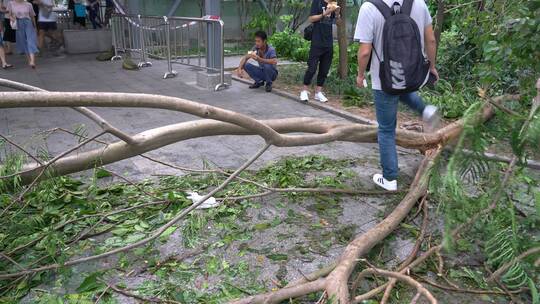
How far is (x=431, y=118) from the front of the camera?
400cm

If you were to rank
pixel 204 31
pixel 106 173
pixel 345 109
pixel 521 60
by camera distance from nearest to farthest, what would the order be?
pixel 521 60 → pixel 106 173 → pixel 345 109 → pixel 204 31

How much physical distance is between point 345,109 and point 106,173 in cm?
388

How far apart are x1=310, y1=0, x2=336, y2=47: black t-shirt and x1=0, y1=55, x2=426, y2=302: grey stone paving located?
104cm

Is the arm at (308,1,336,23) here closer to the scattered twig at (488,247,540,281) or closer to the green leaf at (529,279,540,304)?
the scattered twig at (488,247,540,281)

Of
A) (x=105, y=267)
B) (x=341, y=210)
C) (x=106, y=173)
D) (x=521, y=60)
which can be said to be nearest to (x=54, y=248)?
(x=105, y=267)

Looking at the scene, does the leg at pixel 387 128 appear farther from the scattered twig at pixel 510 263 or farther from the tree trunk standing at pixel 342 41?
the tree trunk standing at pixel 342 41

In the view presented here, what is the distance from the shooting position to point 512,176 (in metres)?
2.45

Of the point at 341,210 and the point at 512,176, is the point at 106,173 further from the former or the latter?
the point at 512,176

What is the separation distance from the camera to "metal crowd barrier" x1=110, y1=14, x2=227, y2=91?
344 inches

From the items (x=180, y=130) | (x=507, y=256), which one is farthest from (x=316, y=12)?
(x=507, y=256)

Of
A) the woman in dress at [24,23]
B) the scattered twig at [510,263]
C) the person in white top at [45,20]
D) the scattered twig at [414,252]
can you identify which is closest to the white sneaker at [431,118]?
the scattered twig at [414,252]

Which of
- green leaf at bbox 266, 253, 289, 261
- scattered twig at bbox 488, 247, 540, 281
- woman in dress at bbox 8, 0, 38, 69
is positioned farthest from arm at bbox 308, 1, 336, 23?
woman in dress at bbox 8, 0, 38, 69

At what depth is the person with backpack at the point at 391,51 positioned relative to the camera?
11.5ft

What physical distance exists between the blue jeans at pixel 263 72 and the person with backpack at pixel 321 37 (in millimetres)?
898
